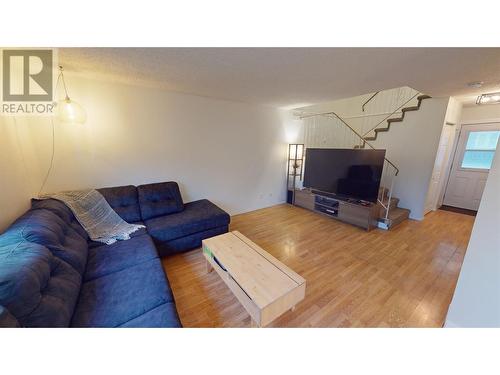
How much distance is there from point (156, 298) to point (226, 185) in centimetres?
242

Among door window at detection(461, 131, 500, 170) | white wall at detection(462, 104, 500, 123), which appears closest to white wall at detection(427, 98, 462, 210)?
white wall at detection(462, 104, 500, 123)

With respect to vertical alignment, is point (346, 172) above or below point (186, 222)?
above

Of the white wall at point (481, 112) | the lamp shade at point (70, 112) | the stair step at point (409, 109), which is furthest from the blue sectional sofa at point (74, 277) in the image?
the white wall at point (481, 112)

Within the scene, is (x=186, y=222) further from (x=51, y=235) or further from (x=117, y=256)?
(x=51, y=235)

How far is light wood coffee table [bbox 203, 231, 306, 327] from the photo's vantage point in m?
1.23

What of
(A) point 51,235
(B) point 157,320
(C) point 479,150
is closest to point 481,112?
(C) point 479,150

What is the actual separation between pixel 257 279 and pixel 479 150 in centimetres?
568

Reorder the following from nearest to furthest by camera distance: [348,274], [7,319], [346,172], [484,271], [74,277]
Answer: [7,319] < [484,271] < [74,277] < [348,274] < [346,172]

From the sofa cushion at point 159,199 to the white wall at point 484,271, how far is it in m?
2.89

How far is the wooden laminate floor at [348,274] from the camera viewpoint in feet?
4.80

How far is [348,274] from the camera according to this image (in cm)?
197

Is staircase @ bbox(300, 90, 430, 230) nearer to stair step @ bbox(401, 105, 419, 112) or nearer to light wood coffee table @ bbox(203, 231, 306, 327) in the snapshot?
stair step @ bbox(401, 105, 419, 112)
